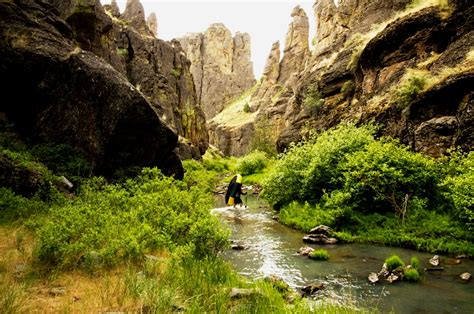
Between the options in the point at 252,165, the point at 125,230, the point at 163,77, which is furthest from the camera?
the point at 252,165

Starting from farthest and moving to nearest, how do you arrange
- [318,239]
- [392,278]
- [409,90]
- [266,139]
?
1. [266,139]
2. [409,90]
3. [318,239]
4. [392,278]

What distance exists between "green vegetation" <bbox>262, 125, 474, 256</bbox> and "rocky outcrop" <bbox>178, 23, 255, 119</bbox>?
449 feet

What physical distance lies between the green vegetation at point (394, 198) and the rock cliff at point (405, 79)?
10.6ft

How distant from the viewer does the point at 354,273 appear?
13.3 meters

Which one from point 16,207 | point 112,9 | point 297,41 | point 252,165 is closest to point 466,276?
point 16,207

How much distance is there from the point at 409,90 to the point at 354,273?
1736 cm

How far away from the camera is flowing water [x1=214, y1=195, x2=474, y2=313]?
33.6 feet

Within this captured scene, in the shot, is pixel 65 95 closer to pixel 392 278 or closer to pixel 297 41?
pixel 392 278

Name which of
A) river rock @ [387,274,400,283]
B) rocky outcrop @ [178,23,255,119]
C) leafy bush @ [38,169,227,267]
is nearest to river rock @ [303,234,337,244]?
river rock @ [387,274,400,283]

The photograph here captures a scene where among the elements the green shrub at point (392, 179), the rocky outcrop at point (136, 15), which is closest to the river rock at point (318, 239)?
the green shrub at point (392, 179)

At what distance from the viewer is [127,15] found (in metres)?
73.6

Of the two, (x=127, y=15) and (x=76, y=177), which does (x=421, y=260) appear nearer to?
(x=76, y=177)

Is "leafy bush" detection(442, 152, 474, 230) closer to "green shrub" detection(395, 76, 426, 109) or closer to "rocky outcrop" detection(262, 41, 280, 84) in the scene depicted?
"green shrub" detection(395, 76, 426, 109)

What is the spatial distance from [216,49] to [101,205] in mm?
159025
